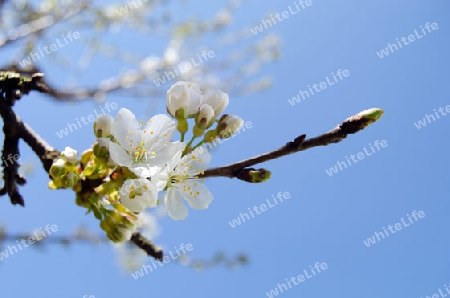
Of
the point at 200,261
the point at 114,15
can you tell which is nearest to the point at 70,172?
the point at 200,261

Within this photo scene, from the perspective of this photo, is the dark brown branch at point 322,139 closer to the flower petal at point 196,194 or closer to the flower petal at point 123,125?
the flower petal at point 196,194

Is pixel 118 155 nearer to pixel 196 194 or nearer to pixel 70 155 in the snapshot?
pixel 70 155

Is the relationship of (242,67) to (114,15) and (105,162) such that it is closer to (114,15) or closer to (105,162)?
(114,15)

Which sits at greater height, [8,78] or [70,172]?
[8,78]

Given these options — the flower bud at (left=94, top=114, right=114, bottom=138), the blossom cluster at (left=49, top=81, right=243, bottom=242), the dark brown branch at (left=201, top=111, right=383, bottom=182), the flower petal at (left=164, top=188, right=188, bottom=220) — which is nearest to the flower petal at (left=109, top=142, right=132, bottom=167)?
the blossom cluster at (left=49, top=81, right=243, bottom=242)

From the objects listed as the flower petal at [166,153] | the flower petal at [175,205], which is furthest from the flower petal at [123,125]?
the flower petal at [175,205]

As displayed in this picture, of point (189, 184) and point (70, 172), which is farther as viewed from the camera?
point (189, 184)

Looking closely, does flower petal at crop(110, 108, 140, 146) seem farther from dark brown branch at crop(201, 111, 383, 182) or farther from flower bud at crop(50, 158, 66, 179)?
dark brown branch at crop(201, 111, 383, 182)
